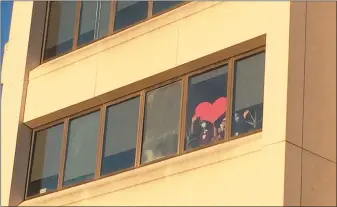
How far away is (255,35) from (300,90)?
1321 mm

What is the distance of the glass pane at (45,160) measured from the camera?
59.6 feet

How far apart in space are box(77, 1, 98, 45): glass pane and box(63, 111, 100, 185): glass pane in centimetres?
160

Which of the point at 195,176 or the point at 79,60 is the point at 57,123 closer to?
the point at 79,60

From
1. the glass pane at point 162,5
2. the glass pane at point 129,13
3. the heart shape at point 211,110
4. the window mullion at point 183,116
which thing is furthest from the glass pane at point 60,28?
the heart shape at point 211,110

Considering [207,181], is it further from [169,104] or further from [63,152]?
[63,152]

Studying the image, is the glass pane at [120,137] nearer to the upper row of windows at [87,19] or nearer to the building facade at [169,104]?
the building facade at [169,104]

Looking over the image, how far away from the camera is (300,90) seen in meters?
14.4

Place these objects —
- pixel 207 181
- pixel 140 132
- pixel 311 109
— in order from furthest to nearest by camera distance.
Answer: pixel 140 132, pixel 207 181, pixel 311 109

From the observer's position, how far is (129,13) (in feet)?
58.5

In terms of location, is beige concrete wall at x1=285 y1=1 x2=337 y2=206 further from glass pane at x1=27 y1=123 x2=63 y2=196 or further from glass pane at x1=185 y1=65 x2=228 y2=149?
glass pane at x1=27 y1=123 x2=63 y2=196

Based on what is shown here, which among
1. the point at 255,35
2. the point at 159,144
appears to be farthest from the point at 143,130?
the point at 255,35

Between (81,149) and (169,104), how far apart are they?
2267 millimetres

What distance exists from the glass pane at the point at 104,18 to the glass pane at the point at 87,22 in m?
0.19

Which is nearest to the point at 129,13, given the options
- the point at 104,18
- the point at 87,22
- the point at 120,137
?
the point at 104,18
